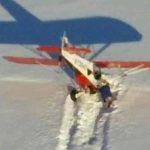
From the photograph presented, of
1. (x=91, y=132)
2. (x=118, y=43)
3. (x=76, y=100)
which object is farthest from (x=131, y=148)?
(x=118, y=43)

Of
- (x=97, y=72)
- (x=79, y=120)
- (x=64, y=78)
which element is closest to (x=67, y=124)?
(x=79, y=120)

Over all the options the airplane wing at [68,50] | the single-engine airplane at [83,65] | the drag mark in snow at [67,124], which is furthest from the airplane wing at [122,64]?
the drag mark in snow at [67,124]

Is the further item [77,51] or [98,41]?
[98,41]

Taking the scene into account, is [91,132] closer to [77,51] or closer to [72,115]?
[72,115]

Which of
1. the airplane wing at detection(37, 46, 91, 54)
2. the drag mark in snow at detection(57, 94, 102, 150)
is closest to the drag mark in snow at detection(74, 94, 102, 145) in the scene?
the drag mark in snow at detection(57, 94, 102, 150)

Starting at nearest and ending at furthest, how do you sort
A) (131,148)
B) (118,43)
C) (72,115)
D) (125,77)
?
(131,148) → (72,115) → (125,77) → (118,43)

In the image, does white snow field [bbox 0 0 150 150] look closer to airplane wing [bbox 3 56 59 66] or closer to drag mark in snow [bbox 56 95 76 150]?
drag mark in snow [bbox 56 95 76 150]
